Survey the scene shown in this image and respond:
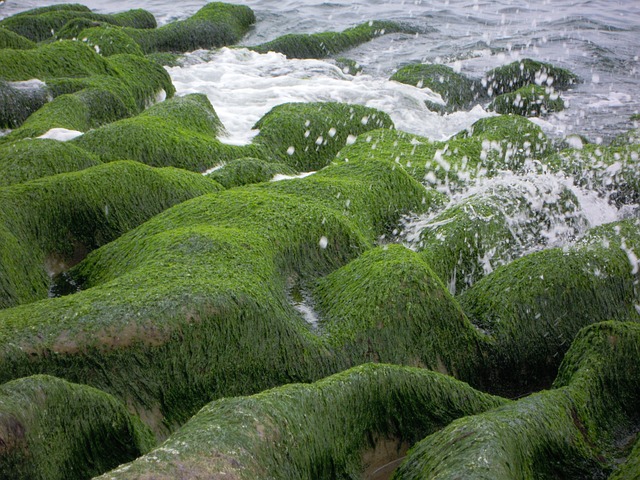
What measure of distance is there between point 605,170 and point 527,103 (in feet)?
13.2

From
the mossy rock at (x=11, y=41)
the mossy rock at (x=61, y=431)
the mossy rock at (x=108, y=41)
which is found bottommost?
the mossy rock at (x=61, y=431)

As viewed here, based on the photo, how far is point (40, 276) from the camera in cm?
532

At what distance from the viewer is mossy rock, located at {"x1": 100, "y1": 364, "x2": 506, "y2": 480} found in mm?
3139

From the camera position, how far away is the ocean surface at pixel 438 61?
1076cm

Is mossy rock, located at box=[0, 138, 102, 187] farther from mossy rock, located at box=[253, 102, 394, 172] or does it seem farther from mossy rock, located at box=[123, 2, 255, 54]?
mossy rock, located at box=[123, 2, 255, 54]

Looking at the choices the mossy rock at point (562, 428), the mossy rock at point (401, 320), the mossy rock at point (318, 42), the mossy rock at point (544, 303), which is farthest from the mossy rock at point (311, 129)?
the mossy rock at point (318, 42)

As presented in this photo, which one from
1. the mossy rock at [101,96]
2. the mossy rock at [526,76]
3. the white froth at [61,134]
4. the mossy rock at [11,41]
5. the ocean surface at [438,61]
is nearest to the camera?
the white froth at [61,134]

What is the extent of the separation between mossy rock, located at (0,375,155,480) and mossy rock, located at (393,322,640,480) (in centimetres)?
140

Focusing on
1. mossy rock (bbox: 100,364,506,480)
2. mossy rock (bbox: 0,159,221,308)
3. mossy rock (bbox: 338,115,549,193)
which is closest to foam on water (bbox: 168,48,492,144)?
mossy rock (bbox: 338,115,549,193)

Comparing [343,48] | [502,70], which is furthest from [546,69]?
[343,48]

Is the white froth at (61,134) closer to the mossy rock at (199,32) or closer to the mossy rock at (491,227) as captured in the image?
the mossy rock at (491,227)

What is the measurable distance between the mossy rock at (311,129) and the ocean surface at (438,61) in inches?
15.5

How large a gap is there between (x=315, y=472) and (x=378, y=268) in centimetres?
181

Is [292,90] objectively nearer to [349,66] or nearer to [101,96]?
[349,66]
